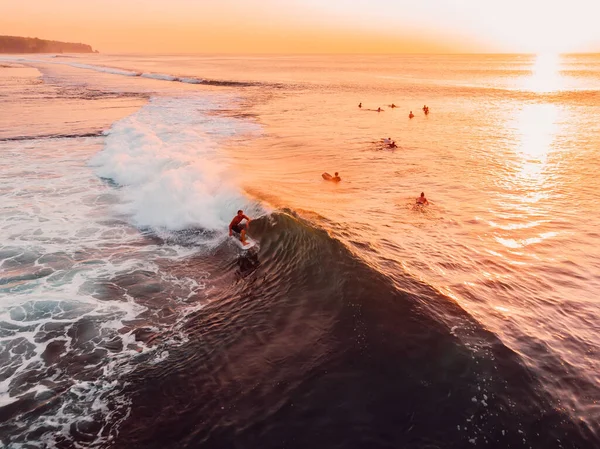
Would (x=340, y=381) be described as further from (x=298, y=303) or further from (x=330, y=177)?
(x=330, y=177)

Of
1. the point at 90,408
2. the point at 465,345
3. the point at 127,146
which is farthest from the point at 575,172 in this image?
the point at 127,146

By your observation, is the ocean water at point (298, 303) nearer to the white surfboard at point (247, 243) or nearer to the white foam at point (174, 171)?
the white foam at point (174, 171)

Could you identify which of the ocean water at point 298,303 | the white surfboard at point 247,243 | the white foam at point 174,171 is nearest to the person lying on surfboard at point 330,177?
the ocean water at point 298,303

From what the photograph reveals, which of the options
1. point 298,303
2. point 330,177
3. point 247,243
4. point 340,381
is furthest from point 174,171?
point 340,381

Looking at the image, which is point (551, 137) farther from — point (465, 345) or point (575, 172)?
point (465, 345)

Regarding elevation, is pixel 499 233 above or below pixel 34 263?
above

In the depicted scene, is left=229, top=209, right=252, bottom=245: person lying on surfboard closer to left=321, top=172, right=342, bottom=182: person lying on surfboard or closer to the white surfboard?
the white surfboard
